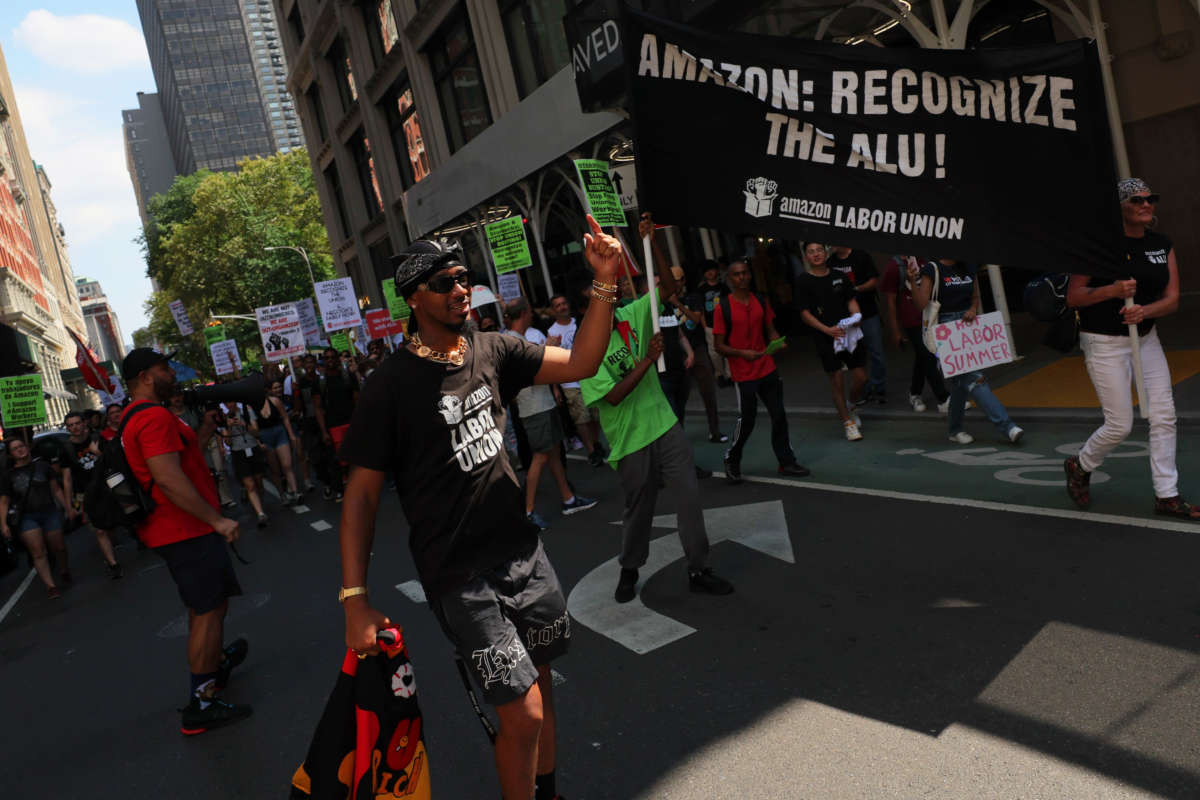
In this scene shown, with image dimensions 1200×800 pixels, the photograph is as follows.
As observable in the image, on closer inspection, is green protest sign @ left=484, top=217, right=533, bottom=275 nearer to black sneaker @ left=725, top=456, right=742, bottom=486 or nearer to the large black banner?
black sneaker @ left=725, top=456, right=742, bottom=486

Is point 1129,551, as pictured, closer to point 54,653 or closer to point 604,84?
point 54,653

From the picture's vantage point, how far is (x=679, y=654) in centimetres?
457

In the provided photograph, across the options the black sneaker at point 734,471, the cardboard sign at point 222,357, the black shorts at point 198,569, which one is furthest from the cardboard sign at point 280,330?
the black shorts at point 198,569

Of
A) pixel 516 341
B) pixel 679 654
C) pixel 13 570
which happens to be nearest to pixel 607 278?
pixel 516 341

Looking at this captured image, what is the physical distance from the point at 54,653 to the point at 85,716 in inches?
88.8

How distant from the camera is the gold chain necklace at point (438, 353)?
2.93m

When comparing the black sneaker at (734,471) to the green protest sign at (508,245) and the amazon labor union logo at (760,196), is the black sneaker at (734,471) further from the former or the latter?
the green protest sign at (508,245)

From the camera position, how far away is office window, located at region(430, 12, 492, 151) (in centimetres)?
2273

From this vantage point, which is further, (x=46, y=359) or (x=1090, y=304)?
(x=46, y=359)

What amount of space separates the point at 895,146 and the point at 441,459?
328 cm

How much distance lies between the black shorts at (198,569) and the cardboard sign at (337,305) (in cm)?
1890

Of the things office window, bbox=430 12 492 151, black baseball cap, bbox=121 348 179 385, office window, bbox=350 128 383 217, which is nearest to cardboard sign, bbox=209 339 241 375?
office window, bbox=350 128 383 217

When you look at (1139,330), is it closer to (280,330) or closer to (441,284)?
(441,284)

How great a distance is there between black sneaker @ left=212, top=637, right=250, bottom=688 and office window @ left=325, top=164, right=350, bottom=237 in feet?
117
